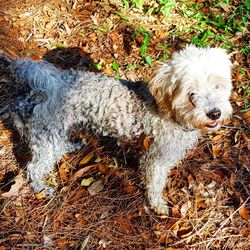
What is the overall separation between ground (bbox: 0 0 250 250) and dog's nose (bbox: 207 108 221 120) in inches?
37.4

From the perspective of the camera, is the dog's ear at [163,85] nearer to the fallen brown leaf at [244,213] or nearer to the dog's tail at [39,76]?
the dog's tail at [39,76]

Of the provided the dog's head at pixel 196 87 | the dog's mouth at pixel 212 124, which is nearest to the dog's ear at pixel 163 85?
the dog's head at pixel 196 87

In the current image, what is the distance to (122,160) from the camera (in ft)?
16.1

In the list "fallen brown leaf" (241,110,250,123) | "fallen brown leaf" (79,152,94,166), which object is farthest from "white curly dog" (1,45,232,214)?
"fallen brown leaf" (241,110,250,123)

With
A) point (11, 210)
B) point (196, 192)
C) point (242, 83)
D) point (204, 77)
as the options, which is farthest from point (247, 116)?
point (11, 210)

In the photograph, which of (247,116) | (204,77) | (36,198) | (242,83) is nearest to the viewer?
(204,77)

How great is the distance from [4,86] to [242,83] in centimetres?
353

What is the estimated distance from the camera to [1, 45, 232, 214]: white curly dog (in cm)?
382

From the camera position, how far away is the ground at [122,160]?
13.8ft

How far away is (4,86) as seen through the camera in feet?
17.9

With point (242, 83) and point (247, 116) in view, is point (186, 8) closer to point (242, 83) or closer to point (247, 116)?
point (242, 83)

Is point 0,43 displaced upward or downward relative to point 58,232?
upward

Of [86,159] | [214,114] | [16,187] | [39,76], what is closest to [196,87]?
[214,114]

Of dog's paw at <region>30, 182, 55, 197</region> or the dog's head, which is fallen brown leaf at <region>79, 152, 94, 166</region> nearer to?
dog's paw at <region>30, 182, 55, 197</region>
